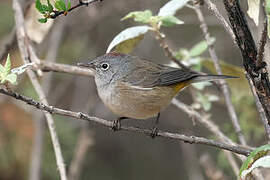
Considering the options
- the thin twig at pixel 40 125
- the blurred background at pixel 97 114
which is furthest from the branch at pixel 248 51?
the blurred background at pixel 97 114

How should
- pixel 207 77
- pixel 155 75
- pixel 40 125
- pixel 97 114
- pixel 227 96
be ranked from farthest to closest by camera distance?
pixel 97 114, pixel 40 125, pixel 155 75, pixel 207 77, pixel 227 96

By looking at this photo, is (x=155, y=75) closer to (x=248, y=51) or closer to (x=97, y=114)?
(x=248, y=51)

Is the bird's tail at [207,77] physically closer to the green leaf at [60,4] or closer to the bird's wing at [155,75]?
the bird's wing at [155,75]

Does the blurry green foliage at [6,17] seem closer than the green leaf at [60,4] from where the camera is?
No

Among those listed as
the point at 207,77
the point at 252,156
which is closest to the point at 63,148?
the point at 207,77

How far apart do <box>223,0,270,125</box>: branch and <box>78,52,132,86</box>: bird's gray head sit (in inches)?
83.3

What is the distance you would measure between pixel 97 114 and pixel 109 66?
2.27 m

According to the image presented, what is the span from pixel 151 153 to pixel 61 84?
1.68 metres

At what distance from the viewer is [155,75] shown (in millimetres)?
4168

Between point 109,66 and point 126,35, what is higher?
point 109,66

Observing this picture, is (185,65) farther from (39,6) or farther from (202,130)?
(202,130)

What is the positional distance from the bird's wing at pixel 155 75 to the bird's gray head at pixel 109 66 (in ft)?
0.34

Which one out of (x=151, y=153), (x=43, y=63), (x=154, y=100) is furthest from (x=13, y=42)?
(x=151, y=153)

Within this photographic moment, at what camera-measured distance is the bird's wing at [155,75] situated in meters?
3.95
